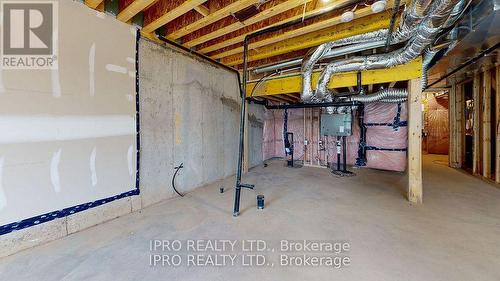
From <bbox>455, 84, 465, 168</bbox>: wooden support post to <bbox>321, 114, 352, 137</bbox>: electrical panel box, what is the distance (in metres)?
2.91

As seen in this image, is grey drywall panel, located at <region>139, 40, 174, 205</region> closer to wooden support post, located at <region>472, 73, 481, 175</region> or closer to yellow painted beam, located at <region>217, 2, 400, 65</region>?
yellow painted beam, located at <region>217, 2, 400, 65</region>

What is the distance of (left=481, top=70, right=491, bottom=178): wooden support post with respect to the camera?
3883 mm

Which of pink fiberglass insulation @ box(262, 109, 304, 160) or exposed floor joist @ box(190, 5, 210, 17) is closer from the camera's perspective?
exposed floor joist @ box(190, 5, 210, 17)

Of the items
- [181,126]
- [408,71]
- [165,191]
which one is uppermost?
[408,71]

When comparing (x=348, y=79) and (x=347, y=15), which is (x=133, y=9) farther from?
(x=348, y=79)

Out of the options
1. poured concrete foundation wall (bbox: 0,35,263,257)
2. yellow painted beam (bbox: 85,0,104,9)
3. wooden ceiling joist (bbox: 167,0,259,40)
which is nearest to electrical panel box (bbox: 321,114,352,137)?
poured concrete foundation wall (bbox: 0,35,263,257)

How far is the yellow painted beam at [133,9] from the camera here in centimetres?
206

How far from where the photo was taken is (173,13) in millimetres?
2264

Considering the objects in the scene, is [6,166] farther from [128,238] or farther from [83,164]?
[128,238]

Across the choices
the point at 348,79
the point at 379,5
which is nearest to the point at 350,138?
the point at 348,79

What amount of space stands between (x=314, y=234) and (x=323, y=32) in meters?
2.45

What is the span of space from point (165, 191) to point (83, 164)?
1.09 m

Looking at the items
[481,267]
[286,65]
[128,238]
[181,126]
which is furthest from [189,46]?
[481,267]

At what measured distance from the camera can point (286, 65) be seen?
3691mm
